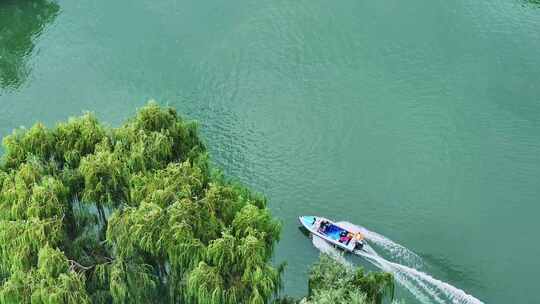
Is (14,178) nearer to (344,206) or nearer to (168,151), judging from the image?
(168,151)

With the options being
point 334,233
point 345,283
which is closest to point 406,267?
point 334,233

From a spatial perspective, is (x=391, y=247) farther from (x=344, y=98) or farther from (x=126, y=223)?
(x=126, y=223)

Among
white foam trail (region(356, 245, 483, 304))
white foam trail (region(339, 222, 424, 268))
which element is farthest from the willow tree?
white foam trail (region(339, 222, 424, 268))

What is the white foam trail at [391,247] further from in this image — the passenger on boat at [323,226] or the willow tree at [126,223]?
the willow tree at [126,223]

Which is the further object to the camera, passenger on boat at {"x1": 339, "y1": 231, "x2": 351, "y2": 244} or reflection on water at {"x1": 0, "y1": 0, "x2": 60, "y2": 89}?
reflection on water at {"x1": 0, "y1": 0, "x2": 60, "y2": 89}

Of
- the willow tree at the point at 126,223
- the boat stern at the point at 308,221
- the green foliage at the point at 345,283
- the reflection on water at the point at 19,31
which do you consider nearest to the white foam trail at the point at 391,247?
A: the boat stern at the point at 308,221

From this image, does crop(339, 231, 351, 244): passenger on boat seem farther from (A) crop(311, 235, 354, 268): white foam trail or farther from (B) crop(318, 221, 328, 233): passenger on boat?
(B) crop(318, 221, 328, 233): passenger on boat

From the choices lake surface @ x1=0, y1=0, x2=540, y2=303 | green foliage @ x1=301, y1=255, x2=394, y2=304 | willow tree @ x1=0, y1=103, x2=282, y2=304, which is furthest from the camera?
lake surface @ x1=0, y1=0, x2=540, y2=303
